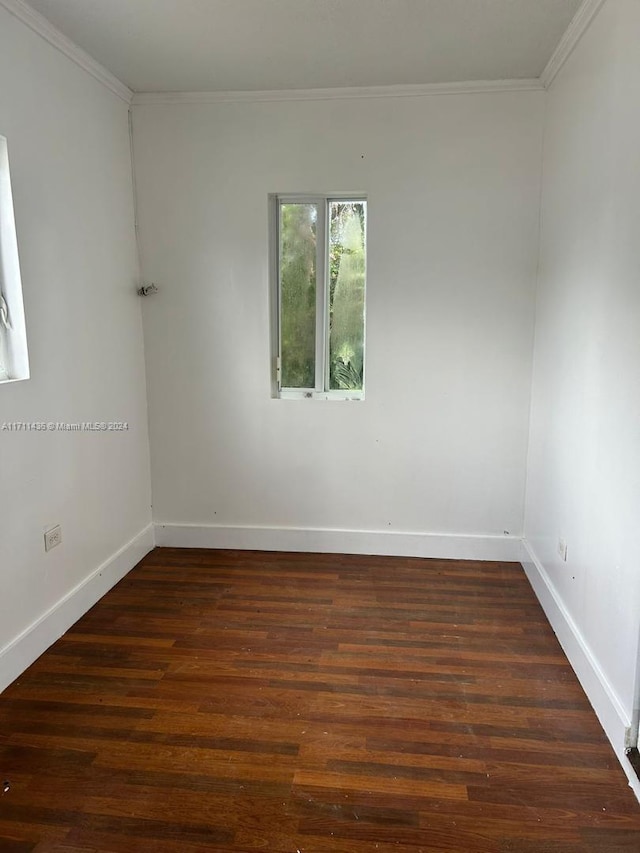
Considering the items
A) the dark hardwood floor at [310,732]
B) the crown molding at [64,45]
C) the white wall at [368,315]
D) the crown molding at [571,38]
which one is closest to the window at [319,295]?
the white wall at [368,315]

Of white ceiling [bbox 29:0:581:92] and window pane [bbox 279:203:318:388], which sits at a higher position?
white ceiling [bbox 29:0:581:92]

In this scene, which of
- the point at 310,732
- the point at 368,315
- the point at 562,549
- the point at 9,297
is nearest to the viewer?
the point at 310,732

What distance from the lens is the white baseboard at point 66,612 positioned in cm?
235

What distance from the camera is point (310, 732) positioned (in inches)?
81.5

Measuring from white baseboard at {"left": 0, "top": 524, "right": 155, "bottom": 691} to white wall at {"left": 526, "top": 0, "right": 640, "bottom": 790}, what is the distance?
219cm

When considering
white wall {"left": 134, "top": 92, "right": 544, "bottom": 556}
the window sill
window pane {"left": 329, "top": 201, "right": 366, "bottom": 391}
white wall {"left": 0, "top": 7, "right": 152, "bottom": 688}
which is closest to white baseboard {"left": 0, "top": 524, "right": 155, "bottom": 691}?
white wall {"left": 0, "top": 7, "right": 152, "bottom": 688}

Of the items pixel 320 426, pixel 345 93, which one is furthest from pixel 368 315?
pixel 345 93

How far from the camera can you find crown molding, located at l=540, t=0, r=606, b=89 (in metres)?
2.28

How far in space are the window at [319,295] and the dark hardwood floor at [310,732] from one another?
4.05 ft

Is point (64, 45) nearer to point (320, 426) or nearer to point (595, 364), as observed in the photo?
point (320, 426)

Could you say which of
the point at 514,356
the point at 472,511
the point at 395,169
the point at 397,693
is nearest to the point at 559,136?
the point at 395,169

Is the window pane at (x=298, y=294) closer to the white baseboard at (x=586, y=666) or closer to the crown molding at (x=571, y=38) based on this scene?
the crown molding at (x=571, y=38)

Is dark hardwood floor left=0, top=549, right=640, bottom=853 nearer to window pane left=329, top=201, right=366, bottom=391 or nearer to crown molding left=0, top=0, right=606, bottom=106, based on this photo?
window pane left=329, top=201, right=366, bottom=391

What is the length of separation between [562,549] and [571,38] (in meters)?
2.17
